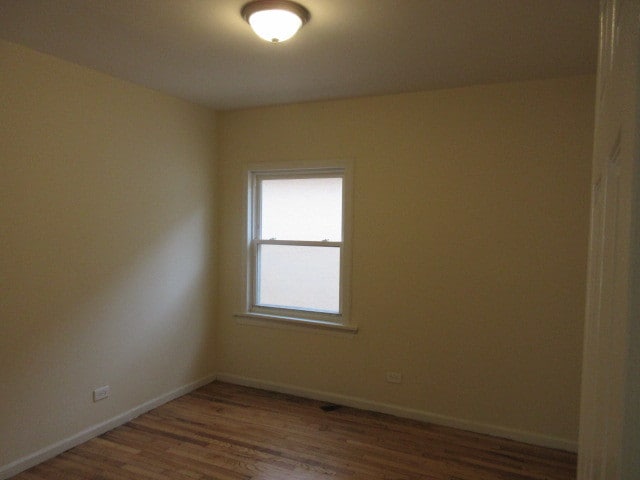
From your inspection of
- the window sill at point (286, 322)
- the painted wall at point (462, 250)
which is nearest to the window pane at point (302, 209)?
the painted wall at point (462, 250)

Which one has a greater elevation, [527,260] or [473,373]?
[527,260]

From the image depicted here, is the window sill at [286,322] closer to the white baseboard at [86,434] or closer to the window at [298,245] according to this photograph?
the window at [298,245]

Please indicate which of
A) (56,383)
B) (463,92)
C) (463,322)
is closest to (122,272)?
(56,383)

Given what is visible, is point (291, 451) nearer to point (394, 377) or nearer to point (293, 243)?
point (394, 377)

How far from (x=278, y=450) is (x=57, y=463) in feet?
4.60

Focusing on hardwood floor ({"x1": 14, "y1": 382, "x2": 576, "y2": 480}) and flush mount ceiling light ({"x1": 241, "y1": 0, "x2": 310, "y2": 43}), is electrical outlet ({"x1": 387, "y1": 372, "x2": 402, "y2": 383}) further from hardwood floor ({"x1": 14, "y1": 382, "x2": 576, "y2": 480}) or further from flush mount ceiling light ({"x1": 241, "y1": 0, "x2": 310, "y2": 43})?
flush mount ceiling light ({"x1": 241, "y1": 0, "x2": 310, "y2": 43})

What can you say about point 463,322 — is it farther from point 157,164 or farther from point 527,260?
point 157,164

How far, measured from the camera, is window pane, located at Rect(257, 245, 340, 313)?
383cm

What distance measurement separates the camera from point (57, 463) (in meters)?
2.75

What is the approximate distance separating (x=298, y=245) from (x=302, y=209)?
1.09 ft

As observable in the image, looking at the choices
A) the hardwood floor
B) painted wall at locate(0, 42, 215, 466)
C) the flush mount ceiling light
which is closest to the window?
painted wall at locate(0, 42, 215, 466)

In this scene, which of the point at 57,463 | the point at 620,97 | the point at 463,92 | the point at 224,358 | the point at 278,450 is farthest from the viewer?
the point at 224,358

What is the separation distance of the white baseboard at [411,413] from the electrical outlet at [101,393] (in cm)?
123

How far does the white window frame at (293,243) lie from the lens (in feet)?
12.0
